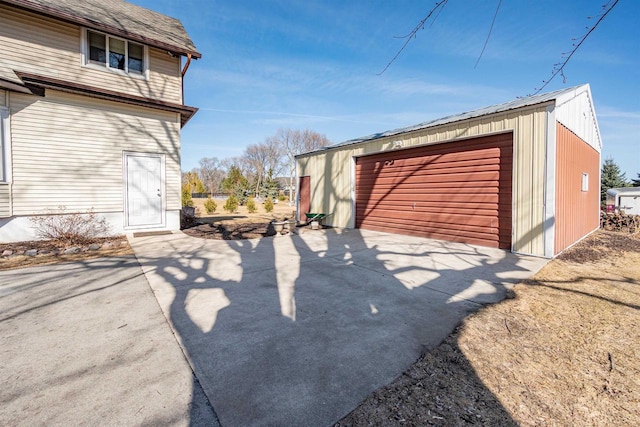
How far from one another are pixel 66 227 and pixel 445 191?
935cm

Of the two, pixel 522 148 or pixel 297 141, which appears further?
pixel 297 141

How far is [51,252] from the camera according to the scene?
18.9 feet

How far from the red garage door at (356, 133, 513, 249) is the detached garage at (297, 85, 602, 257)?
0.02 meters

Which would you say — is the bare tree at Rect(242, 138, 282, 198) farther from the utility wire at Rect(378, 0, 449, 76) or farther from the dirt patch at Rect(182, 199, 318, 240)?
the utility wire at Rect(378, 0, 449, 76)

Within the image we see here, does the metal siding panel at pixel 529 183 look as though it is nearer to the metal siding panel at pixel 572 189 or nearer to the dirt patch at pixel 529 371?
the metal siding panel at pixel 572 189

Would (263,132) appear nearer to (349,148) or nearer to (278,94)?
(278,94)

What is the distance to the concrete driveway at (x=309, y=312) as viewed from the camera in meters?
1.84

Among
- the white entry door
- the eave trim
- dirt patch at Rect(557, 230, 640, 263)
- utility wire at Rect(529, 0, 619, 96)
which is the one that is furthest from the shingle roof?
dirt patch at Rect(557, 230, 640, 263)

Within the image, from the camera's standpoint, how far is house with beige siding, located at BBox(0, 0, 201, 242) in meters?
6.49

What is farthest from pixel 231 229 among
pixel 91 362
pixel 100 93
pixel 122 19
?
pixel 91 362

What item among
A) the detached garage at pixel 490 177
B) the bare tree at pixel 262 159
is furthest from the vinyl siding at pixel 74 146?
the bare tree at pixel 262 159

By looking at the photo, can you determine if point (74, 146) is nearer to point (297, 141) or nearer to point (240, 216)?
point (240, 216)

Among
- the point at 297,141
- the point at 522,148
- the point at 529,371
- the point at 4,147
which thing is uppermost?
the point at 297,141

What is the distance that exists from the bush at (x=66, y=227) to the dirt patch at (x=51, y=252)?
0.53 ft
